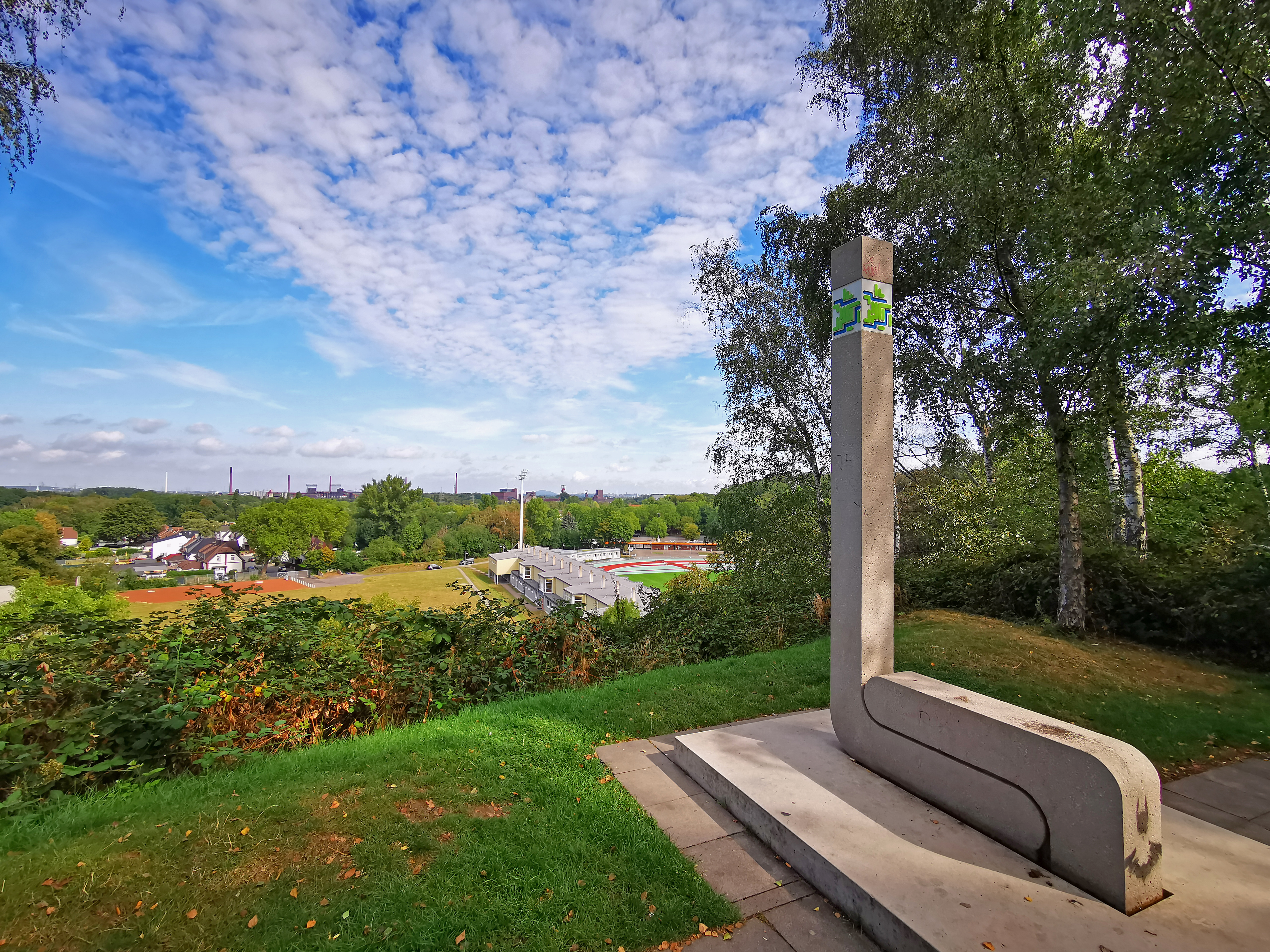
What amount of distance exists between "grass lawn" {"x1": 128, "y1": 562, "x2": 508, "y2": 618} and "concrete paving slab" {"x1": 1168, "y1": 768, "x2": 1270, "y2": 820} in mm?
5849

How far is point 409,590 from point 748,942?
20373 millimetres

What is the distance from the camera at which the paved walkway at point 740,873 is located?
2.10 m

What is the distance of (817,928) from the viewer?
2.18 metres

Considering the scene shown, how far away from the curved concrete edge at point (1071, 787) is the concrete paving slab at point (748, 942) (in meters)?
1.32

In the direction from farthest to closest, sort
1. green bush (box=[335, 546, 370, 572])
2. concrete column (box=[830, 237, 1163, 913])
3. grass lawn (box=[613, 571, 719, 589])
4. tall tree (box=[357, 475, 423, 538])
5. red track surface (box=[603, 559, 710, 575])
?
tall tree (box=[357, 475, 423, 538]) → red track surface (box=[603, 559, 710, 575]) → green bush (box=[335, 546, 370, 572]) → grass lawn (box=[613, 571, 719, 589]) → concrete column (box=[830, 237, 1163, 913])

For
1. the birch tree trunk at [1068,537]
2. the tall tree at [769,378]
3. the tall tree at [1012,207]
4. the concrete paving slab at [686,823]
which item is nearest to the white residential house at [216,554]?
the tall tree at [769,378]

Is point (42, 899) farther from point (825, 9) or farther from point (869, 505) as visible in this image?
point (825, 9)

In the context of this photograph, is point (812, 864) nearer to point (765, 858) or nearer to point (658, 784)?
point (765, 858)

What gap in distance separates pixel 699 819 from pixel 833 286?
12.2ft

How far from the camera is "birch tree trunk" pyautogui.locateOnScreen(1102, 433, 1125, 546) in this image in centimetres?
855

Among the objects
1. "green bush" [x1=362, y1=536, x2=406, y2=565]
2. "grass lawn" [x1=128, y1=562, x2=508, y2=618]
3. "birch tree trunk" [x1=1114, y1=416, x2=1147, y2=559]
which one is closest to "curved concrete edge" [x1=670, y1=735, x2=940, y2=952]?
"grass lawn" [x1=128, y1=562, x2=508, y2=618]

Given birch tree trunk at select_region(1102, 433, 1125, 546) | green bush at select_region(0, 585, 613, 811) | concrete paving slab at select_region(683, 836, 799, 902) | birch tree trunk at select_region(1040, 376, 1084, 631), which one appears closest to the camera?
concrete paving slab at select_region(683, 836, 799, 902)

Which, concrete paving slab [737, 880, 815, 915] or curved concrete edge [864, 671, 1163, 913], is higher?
curved concrete edge [864, 671, 1163, 913]

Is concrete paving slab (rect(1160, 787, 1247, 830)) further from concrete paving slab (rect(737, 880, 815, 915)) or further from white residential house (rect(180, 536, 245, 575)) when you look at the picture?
white residential house (rect(180, 536, 245, 575))
